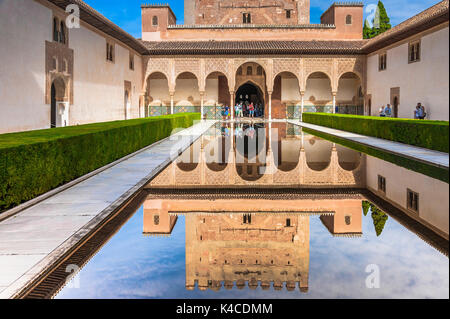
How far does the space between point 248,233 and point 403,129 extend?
10.6 meters

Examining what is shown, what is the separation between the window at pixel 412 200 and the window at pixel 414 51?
16079mm

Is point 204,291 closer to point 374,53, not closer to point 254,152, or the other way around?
point 254,152

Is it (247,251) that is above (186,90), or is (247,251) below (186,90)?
below

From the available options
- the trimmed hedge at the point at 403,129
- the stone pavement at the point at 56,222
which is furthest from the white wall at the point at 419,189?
the stone pavement at the point at 56,222

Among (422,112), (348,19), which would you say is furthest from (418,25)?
(348,19)

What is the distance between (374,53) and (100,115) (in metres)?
16.7

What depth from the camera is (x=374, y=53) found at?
27812 mm

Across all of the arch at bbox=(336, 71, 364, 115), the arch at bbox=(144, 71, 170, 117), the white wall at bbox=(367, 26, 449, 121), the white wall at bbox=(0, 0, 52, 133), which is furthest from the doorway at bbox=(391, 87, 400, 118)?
the white wall at bbox=(0, 0, 52, 133)

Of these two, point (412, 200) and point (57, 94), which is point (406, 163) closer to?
point (412, 200)

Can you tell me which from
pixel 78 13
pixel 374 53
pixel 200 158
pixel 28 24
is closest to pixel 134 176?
pixel 200 158

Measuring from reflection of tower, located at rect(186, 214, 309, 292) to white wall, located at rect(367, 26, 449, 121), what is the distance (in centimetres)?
1262

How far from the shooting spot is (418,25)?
19.7 meters

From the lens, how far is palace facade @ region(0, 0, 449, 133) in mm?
13773

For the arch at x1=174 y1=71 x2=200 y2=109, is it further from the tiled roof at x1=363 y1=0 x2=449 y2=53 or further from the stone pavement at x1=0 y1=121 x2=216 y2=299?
the stone pavement at x1=0 y1=121 x2=216 y2=299
